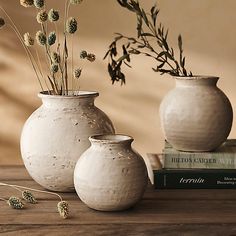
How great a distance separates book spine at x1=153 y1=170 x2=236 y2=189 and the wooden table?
68 mm

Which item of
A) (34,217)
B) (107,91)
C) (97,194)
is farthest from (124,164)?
(107,91)

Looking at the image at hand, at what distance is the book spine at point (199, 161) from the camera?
120 cm

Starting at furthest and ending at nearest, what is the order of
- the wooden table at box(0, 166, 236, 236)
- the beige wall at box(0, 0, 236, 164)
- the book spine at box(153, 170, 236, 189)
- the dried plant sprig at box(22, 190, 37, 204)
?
the beige wall at box(0, 0, 236, 164) → the book spine at box(153, 170, 236, 189) → the dried plant sprig at box(22, 190, 37, 204) → the wooden table at box(0, 166, 236, 236)

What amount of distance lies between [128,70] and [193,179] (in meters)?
1.23

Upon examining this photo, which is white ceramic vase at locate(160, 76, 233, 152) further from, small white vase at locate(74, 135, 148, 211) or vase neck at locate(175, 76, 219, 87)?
small white vase at locate(74, 135, 148, 211)

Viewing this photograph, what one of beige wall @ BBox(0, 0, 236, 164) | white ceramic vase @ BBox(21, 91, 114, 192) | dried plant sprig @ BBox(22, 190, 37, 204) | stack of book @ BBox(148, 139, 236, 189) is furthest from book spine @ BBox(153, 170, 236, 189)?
beige wall @ BBox(0, 0, 236, 164)

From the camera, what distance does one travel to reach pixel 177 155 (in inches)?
47.3

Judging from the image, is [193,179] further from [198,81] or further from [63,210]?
[63,210]

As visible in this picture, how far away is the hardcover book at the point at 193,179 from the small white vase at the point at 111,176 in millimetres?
185

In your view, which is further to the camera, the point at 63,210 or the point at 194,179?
the point at 194,179

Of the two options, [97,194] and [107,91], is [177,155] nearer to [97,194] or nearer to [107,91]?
[97,194]

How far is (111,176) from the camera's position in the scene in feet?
3.18

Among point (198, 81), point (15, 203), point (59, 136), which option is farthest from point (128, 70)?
point (15, 203)

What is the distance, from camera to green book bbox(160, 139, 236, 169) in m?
1.20
